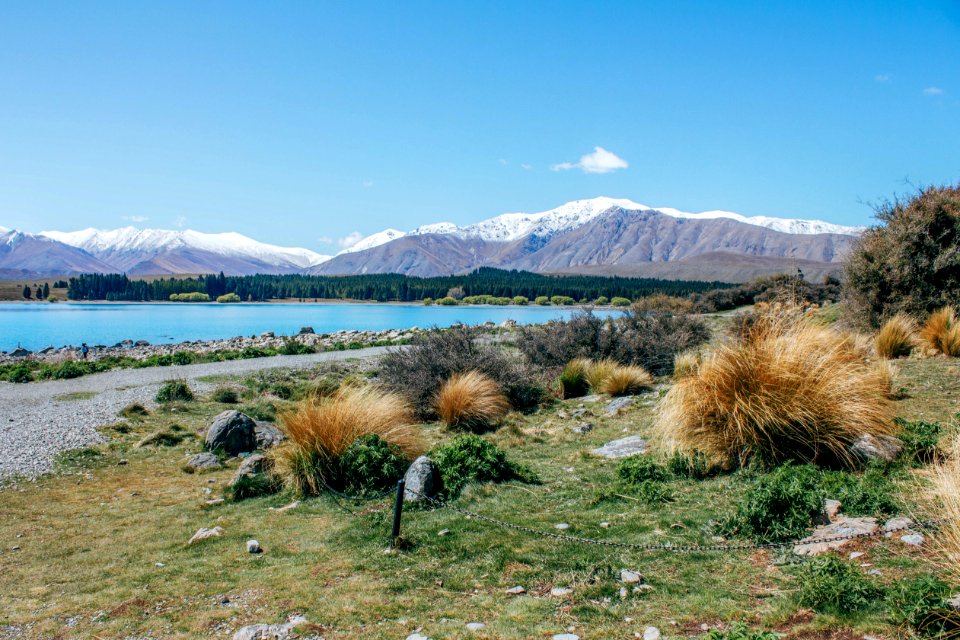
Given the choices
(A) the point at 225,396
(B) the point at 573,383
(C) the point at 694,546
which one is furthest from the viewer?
(A) the point at 225,396

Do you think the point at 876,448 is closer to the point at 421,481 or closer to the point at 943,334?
the point at 421,481

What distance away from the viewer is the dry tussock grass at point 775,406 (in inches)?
233

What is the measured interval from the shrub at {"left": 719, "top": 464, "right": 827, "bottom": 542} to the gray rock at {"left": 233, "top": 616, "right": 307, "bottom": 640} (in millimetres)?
3339

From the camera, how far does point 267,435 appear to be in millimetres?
10680

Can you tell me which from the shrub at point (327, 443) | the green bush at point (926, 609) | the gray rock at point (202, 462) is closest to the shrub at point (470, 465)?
the shrub at point (327, 443)

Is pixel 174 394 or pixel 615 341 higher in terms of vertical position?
pixel 615 341

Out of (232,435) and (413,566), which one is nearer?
(413,566)

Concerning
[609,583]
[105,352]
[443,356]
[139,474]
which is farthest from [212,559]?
[105,352]

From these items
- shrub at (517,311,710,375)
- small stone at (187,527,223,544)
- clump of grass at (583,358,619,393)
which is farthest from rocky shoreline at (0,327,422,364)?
small stone at (187,527,223,544)

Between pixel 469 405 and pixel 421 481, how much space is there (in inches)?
195

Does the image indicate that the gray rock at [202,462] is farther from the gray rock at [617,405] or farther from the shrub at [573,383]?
the shrub at [573,383]

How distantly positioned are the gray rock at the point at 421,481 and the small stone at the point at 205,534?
74.9 inches


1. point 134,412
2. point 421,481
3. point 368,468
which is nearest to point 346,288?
point 134,412

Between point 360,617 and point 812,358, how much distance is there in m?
5.29
